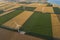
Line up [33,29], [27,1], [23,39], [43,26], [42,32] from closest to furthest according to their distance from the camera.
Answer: [23,39] → [42,32] → [33,29] → [43,26] → [27,1]

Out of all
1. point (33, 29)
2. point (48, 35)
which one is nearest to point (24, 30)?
point (33, 29)

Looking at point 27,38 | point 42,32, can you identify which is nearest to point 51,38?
point 42,32

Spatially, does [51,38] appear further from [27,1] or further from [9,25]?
[27,1]

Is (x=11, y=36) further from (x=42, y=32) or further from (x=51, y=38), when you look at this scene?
(x=51, y=38)

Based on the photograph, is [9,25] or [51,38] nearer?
[51,38]

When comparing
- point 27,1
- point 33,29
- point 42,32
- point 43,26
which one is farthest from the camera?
point 27,1

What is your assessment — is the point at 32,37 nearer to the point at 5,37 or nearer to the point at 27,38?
the point at 27,38

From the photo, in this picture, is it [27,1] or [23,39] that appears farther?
[27,1]

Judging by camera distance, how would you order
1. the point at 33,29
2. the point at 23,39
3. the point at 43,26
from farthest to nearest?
the point at 43,26
the point at 33,29
the point at 23,39

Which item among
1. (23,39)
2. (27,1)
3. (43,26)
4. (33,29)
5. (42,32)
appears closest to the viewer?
(23,39)
